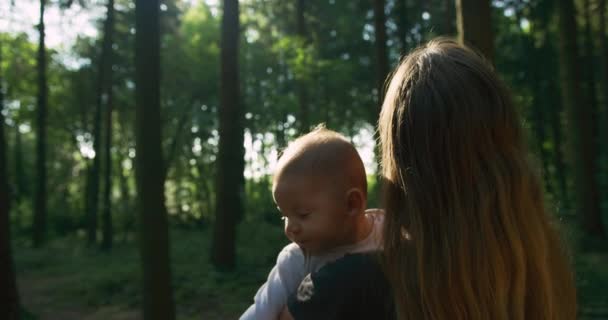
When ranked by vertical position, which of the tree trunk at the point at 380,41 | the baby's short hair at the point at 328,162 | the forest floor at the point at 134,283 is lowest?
the forest floor at the point at 134,283

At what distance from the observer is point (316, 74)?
18672mm

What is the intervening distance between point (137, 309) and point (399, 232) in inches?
432

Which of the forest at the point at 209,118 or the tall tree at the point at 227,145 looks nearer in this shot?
the forest at the point at 209,118

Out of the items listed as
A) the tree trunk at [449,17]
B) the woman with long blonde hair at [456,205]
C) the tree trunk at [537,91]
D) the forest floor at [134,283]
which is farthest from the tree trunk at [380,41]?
the tree trunk at [537,91]

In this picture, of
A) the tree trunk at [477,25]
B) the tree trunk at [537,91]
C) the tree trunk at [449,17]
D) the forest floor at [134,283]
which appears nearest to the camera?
the tree trunk at [477,25]

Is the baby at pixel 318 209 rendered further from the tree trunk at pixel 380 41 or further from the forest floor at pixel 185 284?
the tree trunk at pixel 380 41

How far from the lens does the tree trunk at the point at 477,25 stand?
5801 mm

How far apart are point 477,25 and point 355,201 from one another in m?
4.76

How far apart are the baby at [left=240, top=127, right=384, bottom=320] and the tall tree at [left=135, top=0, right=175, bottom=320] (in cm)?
533

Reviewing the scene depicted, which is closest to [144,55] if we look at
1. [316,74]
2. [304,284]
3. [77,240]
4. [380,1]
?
[304,284]

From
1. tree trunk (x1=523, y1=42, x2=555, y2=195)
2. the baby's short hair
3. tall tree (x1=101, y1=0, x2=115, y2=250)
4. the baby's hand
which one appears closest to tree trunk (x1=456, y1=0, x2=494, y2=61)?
the baby's short hair

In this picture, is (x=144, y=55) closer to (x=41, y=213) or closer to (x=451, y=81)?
(x=451, y=81)

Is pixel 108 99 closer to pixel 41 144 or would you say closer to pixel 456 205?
pixel 41 144

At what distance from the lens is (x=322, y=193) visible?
1553 millimetres
